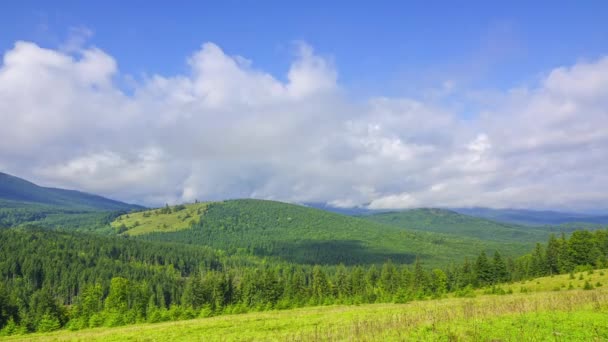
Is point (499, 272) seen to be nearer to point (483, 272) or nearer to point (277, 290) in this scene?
point (483, 272)

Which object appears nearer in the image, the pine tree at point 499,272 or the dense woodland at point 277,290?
the dense woodland at point 277,290

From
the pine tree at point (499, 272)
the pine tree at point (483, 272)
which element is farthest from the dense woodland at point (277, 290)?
the pine tree at point (499, 272)

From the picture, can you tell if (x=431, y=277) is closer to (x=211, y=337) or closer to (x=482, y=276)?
(x=482, y=276)

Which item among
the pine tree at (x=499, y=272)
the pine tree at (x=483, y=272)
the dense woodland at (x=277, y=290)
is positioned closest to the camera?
the dense woodland at (x=277, y=290)

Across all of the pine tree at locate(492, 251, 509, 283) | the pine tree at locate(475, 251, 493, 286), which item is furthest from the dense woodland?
the pine tree at locate(492, 251, 509, 283)

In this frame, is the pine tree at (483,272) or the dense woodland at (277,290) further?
the pine tree at (483,272)

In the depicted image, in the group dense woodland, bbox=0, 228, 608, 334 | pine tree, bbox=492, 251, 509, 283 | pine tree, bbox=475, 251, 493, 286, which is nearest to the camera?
dense woodland, bbox=0, 228, 608, 334

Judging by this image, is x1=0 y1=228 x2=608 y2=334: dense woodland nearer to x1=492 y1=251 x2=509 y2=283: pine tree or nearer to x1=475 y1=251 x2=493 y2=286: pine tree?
x1=475 y1=251 x2=493 y2=286: pine tree

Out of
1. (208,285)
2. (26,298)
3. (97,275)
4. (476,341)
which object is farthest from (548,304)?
(97,275)

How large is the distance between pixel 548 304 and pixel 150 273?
210314 mm

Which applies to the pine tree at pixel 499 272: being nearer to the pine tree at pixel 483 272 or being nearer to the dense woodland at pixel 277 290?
the dense woodland at pixel 277 290

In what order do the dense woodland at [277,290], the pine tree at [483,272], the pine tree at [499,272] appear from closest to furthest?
the dense woodland at [277,290] < the pine tree at [499,272] < the pine tree at [483,272]

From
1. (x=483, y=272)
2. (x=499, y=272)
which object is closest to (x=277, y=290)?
(x=483, y=272)

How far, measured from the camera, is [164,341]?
2880 centimetres
